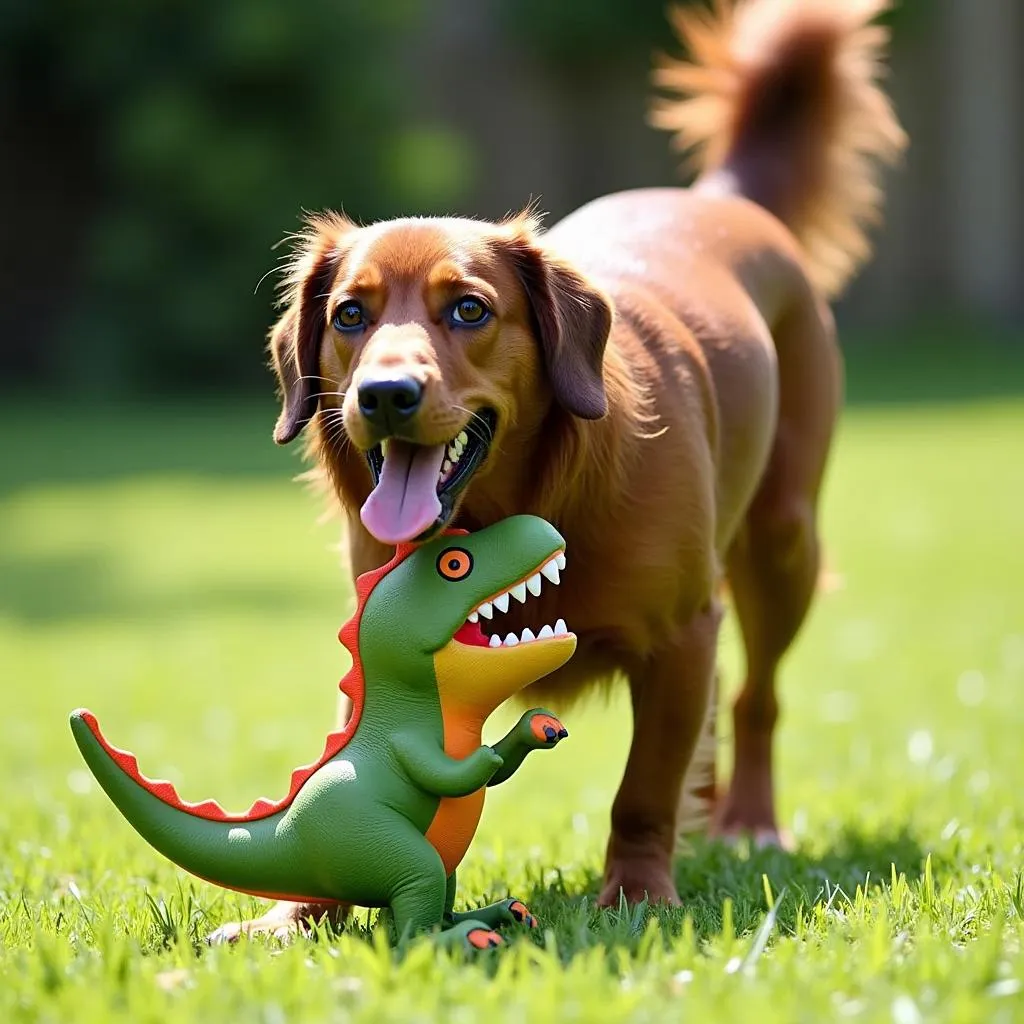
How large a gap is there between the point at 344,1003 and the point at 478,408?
127cm

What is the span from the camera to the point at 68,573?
10.5 metres

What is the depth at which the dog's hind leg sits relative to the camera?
495 centimetres

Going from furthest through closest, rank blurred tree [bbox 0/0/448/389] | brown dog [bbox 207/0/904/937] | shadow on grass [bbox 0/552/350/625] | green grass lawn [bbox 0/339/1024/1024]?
blurred tree [bbox 0/0/448/389], shadow on grass [bbox 0/552/350/625], brown dog [bbox 207/0/904/937], green grass lawn [bbox 0/339/1024/1024]

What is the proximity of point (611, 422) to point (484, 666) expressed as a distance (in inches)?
30.6

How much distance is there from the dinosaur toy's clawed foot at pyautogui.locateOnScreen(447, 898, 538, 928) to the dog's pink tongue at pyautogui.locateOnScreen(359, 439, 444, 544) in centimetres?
73

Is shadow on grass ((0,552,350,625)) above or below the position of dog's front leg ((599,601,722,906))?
below

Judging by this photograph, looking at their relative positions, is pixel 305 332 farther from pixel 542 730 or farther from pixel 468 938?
pixel 468 938

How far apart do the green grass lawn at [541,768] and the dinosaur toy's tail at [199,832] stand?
154 mm

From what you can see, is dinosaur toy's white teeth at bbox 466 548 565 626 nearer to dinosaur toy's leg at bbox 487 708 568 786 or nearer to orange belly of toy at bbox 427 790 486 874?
dinosaur toy's leg at bbox 487 708 568 786

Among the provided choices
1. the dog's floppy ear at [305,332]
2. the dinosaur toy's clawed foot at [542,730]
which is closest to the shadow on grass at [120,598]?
the dog's floppy ear at [305,332]

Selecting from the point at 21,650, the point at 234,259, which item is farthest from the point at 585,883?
the point at 234,259

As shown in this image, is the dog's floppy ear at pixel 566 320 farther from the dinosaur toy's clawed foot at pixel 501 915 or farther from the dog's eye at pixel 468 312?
the dinosaur toy's clawed foot at pixel 501 915

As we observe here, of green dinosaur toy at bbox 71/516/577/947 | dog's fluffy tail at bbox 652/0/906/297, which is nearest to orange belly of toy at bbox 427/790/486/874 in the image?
Answer: green dinosaur toy at bbox 71/516/577/947

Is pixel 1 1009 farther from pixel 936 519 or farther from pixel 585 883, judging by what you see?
pixel 936 519
